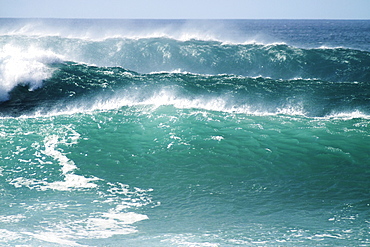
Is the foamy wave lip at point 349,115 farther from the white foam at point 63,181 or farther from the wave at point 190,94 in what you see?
the white foam at point 63,181

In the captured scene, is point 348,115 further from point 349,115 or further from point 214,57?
point 214,57

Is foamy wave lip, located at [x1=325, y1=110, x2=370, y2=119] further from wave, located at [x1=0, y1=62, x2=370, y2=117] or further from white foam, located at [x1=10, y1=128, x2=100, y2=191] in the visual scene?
white foam, located at [x1=10, y1=128, x2=100, y2=191]

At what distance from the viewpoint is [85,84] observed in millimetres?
17750

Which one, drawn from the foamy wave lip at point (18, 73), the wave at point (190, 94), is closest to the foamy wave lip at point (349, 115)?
the wave at point (190, 94)

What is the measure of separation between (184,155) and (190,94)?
259 inches

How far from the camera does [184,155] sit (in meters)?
10.0

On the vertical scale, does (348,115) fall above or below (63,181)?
above

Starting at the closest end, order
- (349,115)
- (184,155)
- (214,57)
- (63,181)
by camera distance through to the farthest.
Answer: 1. (63,181)
2. (184,155)
3. (349,115)
4. (214,57)

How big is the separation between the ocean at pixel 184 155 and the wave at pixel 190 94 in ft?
0.28

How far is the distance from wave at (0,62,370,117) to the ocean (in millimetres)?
85

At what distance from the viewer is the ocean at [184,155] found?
6.38m

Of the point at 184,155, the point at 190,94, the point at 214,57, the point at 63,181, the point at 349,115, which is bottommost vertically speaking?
the point at 63,181

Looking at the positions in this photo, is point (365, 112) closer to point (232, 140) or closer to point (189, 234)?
point (232, 140)

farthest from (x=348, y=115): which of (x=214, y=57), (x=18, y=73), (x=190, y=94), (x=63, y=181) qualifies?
(x=18, y=73)
